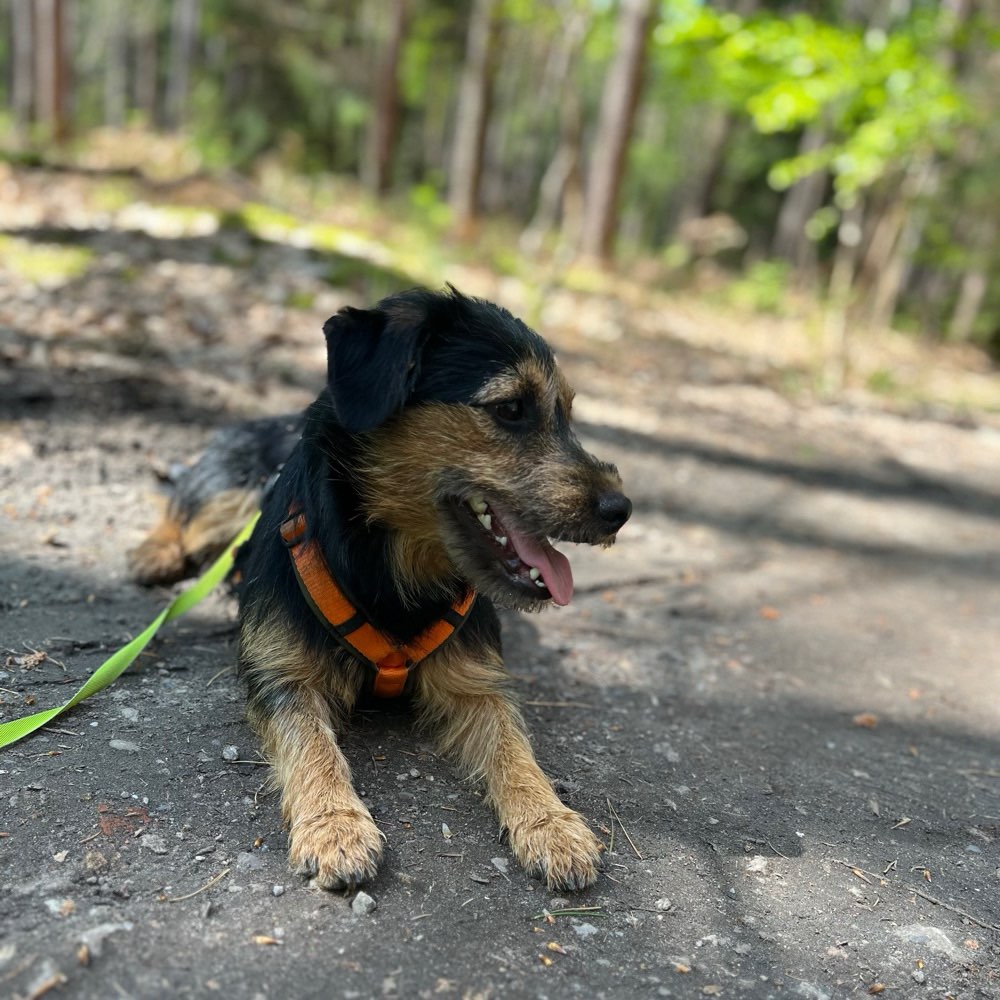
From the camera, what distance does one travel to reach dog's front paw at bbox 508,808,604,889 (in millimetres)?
2869

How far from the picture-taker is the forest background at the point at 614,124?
38.3 feet

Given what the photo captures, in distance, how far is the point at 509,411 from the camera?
3357mm

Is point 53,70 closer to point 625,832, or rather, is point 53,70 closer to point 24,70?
point 24,70

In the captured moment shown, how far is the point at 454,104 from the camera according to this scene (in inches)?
1812

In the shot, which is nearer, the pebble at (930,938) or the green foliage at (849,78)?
the pebble at (930,938)

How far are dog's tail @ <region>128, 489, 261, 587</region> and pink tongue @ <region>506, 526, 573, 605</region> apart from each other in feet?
6.79

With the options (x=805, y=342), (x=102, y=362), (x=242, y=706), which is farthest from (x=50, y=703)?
(x=805, y=342)

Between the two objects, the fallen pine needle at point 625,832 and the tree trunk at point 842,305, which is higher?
the tree trunk at point 842,305

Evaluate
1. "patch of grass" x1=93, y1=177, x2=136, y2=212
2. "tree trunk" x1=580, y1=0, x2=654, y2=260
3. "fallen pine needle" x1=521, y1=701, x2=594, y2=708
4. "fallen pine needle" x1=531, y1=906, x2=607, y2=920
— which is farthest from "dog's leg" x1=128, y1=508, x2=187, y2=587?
"tree trunk" x1=580, y1=0, x2=654, y2=260

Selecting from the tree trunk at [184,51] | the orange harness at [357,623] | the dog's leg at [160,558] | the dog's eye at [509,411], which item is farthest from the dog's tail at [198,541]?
the tree trunk at [184,51]

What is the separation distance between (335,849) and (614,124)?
51.2 ft

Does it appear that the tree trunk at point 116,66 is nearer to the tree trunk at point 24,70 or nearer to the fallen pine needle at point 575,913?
the tree trunk at point 24,70

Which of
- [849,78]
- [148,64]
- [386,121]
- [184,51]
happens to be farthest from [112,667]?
[148,64]

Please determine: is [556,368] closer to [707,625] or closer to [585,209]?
[707,625]
